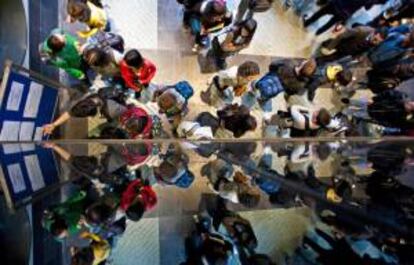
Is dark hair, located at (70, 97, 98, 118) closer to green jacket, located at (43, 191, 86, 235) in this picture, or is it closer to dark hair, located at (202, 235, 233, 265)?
green jacket, located at (43, 191, 86, 235)

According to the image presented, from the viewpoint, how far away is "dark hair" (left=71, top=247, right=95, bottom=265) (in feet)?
3.14

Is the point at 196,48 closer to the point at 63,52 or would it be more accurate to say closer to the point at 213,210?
the point at 63,52

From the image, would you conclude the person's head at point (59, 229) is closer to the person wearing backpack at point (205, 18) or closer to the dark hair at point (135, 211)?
the dark hair at point (135, 211)

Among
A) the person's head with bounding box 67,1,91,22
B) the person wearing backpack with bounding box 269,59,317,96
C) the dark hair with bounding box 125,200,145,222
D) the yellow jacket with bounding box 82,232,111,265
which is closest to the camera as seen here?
the yellow jacket with bounding box 82,232,111,265

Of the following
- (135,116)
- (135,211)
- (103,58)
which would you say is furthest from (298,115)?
(135,211)

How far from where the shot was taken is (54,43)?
307cm

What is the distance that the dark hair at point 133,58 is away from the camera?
3.09m

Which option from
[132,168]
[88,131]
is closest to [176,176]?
[132,168]

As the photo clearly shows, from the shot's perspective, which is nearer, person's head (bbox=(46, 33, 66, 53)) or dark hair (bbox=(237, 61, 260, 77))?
person's head (bbox=(46, 33, 66, 53))

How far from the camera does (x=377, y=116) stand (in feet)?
14.2

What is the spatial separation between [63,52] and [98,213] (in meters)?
2.27

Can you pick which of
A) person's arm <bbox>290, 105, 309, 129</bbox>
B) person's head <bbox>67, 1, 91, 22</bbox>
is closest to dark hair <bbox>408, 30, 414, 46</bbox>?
person's arm <bbox>290, 105, 309, 129</bbox>

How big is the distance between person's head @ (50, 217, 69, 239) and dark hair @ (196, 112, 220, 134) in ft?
9.45

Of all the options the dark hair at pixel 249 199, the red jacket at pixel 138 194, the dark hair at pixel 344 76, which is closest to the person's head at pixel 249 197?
the dark hair at pixel 249 199
